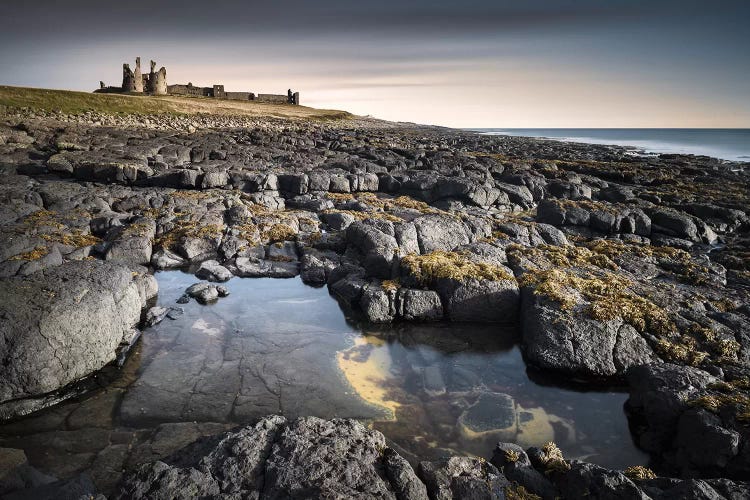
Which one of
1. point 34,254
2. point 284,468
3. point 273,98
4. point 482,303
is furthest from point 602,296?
point 273,98

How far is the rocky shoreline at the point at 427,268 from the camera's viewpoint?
793 centimetres

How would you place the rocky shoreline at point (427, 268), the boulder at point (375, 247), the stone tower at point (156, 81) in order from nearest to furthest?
1. the rocky shoreline at point (427, 268)
2. the boulder at point (375, 247)
3. the stone tower at point (156, 81)

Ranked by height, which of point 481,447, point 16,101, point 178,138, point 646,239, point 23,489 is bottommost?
point 481,447

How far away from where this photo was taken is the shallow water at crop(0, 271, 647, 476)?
26.2ft

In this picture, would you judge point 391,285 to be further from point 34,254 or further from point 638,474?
point 34,254

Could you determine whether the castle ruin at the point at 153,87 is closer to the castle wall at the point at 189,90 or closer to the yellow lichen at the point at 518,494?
the castle wall at the point at 189,90

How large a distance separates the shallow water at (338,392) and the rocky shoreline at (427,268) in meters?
0.67

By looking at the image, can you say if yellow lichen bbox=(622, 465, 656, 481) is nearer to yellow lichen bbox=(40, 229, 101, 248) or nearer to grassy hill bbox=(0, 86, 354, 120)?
Result: yellow lichen bbox=(40, 229, 101, 248)

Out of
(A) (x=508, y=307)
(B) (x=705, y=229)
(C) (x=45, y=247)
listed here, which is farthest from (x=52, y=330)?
(B) (x=705, y=229)

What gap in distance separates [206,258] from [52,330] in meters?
8.89

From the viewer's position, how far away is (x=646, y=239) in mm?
20719

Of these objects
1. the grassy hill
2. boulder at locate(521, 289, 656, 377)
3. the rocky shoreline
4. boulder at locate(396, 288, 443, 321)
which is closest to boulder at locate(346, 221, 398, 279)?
the rocky shoreline

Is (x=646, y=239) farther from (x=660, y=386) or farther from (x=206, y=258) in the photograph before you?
(x=206, y=258)

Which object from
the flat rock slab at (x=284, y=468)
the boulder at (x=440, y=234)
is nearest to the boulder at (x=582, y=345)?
the boulder at (x=440, y=234)
